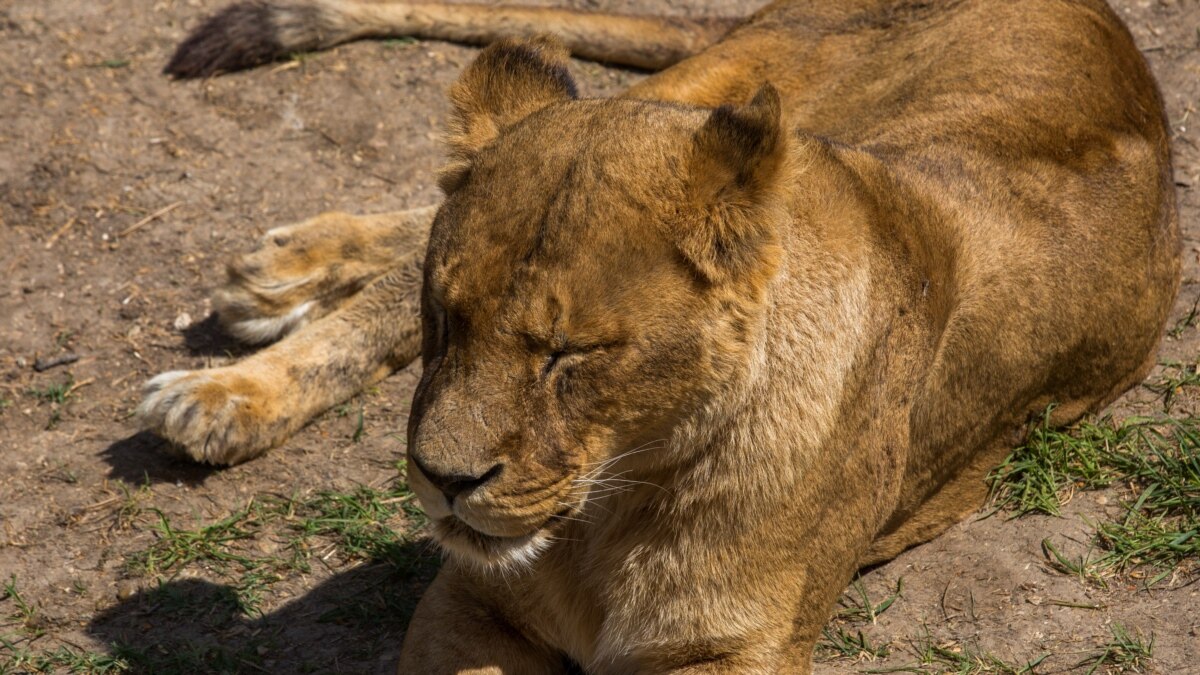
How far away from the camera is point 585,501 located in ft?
9.87

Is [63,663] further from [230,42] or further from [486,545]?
[230,42]

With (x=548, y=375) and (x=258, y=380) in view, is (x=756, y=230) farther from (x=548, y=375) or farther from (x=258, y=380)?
(x=258, y=380)

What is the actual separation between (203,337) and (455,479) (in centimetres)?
277

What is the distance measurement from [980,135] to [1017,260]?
49cm

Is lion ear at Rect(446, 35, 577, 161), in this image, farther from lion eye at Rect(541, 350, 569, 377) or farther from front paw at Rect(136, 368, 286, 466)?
front paw at Rect(136, 368, 286, 466)

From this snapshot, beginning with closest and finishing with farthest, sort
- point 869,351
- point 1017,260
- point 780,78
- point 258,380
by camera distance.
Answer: point 869,351, point 1017,260, point 258,380, point 780,78

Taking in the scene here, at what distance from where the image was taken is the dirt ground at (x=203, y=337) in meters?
3.80

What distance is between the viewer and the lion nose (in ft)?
9.07

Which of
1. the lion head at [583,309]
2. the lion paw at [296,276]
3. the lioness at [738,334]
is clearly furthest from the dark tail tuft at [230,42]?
the lion head at [583,309]

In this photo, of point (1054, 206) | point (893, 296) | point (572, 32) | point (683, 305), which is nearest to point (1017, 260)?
point (1054, 206)

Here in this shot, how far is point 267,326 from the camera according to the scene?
5133 mm

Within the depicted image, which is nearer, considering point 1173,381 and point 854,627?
point 854,627

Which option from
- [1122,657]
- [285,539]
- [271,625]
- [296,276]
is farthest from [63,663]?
[1122,657]

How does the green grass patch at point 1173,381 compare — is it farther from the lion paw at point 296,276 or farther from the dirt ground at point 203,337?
the lion paw at point 296,276
